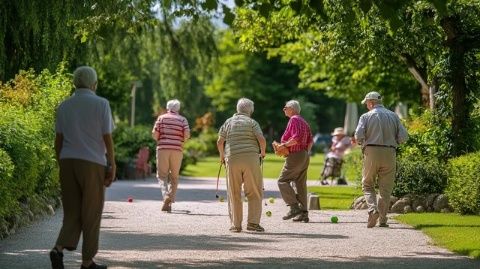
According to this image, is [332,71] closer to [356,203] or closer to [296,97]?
[356,203]

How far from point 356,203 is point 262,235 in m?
5.79

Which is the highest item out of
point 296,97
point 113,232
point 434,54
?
point 296,97

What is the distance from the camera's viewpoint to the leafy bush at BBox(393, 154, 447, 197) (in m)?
18.1

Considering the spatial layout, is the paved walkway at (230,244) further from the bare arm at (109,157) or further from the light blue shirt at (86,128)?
the light blue shirt at (86,128)

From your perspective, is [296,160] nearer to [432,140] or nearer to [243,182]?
[243,182]

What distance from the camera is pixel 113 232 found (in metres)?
14.2

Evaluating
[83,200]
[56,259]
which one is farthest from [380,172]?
[56,259]

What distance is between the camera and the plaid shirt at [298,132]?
54.1ft

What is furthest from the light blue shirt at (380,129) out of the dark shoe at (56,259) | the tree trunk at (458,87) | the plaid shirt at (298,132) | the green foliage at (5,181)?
the dark shoe at (56,259)

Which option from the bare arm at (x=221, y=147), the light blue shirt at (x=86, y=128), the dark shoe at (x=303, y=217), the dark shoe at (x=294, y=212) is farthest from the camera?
the dark shoe at (x=294, y=212)

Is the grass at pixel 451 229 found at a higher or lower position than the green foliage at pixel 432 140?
lower

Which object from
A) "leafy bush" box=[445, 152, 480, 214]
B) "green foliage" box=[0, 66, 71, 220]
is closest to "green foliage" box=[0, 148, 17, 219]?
"green foliage" box=[0, 66, 71, 220]

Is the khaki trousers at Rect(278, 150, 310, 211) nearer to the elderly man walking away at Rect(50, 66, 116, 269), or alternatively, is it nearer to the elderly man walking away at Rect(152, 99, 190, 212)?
the elderly man walking away at Rect(152, 99, 190, 212)

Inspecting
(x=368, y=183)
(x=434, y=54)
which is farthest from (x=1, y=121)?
(x=434, y=54)
